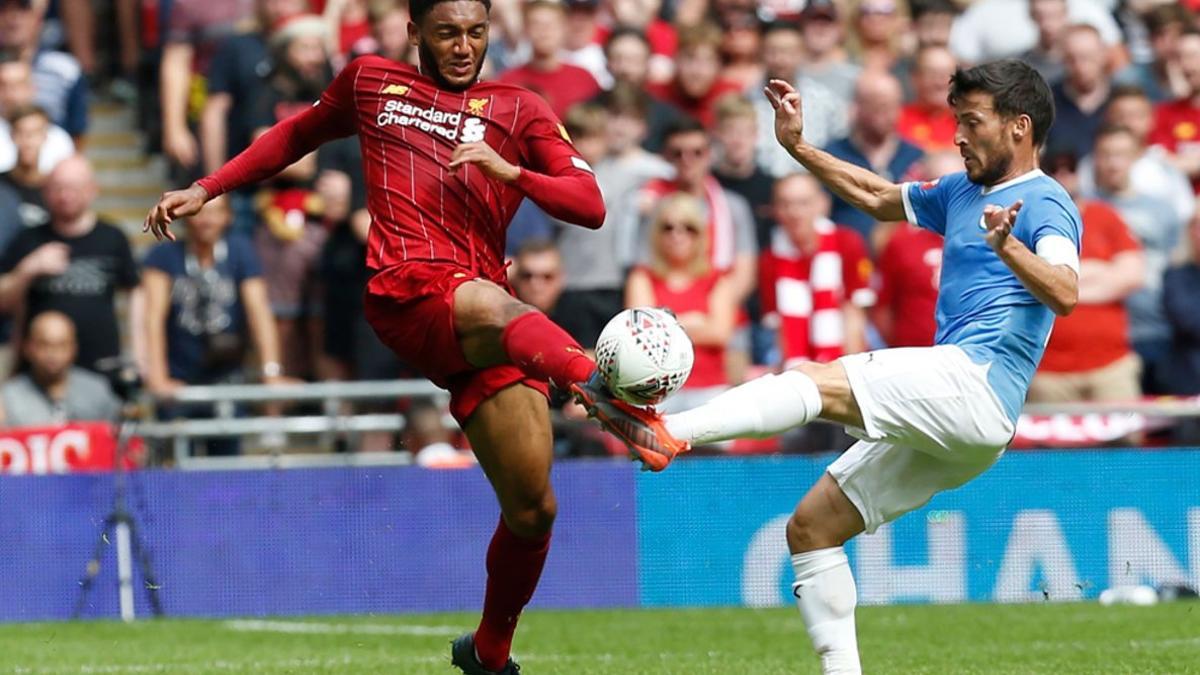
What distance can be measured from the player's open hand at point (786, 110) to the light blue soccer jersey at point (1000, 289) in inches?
26.7

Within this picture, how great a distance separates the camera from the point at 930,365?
263 inches

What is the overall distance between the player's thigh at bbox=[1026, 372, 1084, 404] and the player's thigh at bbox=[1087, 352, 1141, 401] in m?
0.09

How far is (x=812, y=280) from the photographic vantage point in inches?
502

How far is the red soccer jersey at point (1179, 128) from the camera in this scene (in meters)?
14.0

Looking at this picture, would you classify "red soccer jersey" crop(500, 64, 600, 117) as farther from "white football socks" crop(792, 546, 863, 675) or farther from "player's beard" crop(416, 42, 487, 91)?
"white football socks" crop(792, 546, 863, 675)

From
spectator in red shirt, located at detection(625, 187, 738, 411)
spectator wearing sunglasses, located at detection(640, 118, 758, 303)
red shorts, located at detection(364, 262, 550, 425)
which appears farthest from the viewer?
spectator wearing sunglasses, located at detection(640, 118, 758, 303)

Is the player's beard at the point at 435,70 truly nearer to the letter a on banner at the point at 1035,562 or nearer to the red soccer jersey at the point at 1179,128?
the letter a on banner at the point at 1035,562

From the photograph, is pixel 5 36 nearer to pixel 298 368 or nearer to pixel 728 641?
pixel 298 368

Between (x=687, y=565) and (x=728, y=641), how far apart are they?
179cm

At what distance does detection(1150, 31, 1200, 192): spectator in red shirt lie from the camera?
13945mm

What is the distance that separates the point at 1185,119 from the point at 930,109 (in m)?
1.71

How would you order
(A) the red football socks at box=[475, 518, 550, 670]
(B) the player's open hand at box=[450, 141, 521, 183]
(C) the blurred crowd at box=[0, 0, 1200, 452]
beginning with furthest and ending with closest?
(C) the blurred crowd at box=[0, 0, 1200, 452]
(A) the red football socks at box=[475, 518, 550, 670]
(B) the player's open hand at box=[450, 141, 521, 183]

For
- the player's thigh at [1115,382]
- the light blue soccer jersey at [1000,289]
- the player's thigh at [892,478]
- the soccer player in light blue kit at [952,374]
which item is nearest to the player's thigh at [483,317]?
the soccer player in light blue kit at [952,374]

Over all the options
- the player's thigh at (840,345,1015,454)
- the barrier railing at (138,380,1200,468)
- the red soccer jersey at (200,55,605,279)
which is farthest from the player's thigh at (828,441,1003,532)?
the barrier railing at (138,380,1200,468)
